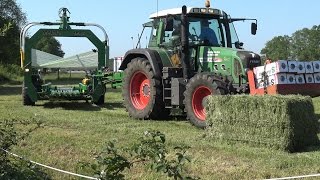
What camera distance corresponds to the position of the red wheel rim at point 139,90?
12141 mm

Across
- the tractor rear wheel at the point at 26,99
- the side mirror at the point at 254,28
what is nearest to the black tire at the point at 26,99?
the tractor rear wheel at the point at 26,99

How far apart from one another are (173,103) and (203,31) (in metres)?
1.72

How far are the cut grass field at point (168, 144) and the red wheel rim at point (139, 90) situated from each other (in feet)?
3.34

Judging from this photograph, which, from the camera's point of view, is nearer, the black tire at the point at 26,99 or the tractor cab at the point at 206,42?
the tractor cab at the point at 206,42

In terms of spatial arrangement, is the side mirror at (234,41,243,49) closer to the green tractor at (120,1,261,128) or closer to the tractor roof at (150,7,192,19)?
the green tractor at (120,1,261,128)

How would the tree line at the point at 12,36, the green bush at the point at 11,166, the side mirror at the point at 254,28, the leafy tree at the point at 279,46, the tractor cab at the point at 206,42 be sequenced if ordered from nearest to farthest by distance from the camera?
1. the green bush at the point at 11,166
2. the tractor cab at the point at 206,42
3. the side mirror at the point at 254,28
4. the tree line at the point at 12,36
5. the leafy tree at the point at 279,46

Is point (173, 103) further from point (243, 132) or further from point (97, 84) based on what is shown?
point (97, 84)

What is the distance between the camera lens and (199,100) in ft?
33.9

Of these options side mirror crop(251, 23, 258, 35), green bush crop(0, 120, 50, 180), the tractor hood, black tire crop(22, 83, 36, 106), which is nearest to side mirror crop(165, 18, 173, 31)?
the tractor hood

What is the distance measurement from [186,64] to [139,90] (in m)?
1.88

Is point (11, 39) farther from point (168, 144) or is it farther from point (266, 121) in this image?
point (266, 121)

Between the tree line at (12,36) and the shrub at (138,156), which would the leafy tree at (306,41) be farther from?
the shrub at (138,156)

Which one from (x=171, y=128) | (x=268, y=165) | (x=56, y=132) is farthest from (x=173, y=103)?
(x=268, y=165)

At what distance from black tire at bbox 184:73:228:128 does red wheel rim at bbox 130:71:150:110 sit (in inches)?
78.3
